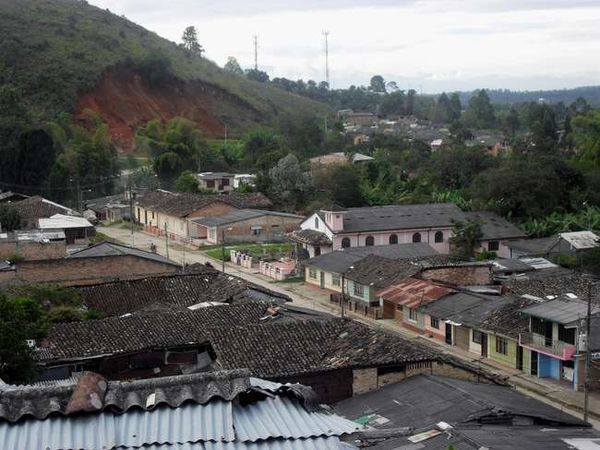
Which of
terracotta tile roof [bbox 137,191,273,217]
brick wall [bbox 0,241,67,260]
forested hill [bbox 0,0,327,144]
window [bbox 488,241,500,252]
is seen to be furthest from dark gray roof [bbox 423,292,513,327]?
forested hill [bbox 0,0,327,144]

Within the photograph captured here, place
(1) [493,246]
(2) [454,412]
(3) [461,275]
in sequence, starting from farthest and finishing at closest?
(1) [493,246], (3) [461,275], (2) [454,412]

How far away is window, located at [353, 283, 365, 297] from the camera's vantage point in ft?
113

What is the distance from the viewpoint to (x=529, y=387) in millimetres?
23938

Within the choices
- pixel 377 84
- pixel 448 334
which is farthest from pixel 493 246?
pixel 377 84

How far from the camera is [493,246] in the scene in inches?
1747

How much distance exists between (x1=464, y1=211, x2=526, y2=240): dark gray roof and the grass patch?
33.3 ft

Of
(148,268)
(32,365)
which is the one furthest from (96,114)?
(32,365)

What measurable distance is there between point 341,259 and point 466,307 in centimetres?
1022

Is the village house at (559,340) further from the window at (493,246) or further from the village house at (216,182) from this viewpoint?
the village house at (216,182)

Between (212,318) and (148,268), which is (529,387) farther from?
(148,268)

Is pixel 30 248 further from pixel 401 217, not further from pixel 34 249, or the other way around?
pixel 401 217

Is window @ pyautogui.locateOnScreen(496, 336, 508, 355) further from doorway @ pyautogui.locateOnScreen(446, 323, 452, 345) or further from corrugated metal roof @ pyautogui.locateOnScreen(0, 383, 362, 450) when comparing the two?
corrugated metal roof @ pyautogui.locateOnScreen(0, 383, 362, 450)

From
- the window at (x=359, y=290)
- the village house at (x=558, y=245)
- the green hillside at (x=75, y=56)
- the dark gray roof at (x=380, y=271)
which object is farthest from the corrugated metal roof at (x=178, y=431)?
the green hillside at (x=75, y=56)

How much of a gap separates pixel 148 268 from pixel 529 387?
14142 millimetres
